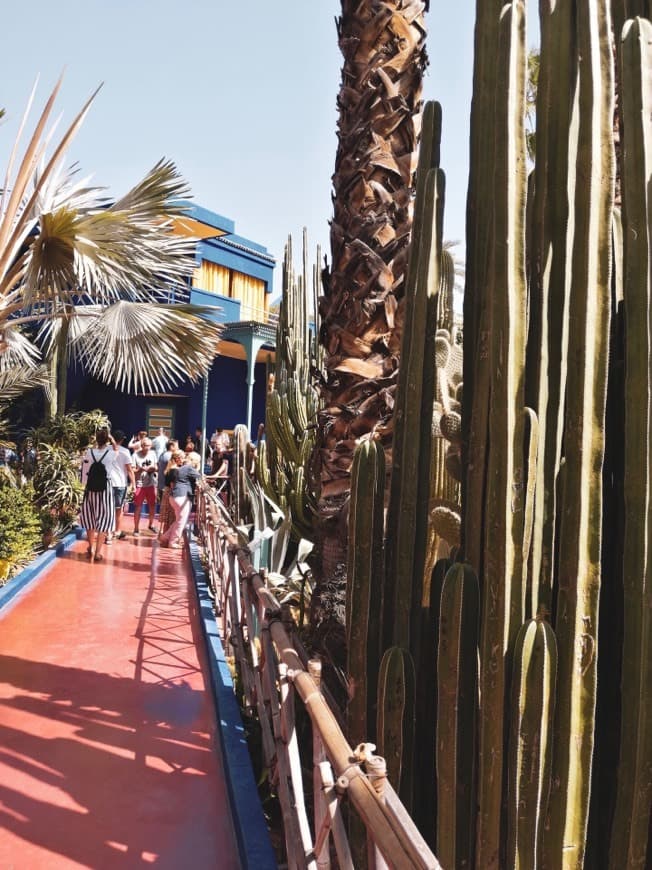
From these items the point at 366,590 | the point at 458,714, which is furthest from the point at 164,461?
the point at 458,714

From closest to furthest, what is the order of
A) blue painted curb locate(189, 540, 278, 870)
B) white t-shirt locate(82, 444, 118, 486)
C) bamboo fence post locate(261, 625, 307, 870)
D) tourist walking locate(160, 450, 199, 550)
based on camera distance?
bamboo fence post locate(261, 625, 307, 870), blue painted curb locate(189, 540, 278, 870), white t-shirt locate(82, 444, 118, 486), tourist walking locate(160, 450, 199, 550)

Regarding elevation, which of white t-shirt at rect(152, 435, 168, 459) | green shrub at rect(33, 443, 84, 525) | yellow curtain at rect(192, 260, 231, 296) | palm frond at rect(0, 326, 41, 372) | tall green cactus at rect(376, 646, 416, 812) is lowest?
tall green cactus at rect(376, 646, 416, 812)

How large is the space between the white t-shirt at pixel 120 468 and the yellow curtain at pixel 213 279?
1186 centimetres

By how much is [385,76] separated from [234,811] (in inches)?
136

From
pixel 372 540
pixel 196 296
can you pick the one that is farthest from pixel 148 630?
pixel 196 296

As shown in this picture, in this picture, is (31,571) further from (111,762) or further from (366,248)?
(366,248)

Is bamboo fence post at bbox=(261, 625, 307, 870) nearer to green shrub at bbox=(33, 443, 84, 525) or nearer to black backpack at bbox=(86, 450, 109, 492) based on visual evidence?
black backpack at bbox=(86, 450, 109, 492)

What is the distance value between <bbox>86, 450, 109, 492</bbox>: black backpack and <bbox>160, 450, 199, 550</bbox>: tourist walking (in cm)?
118

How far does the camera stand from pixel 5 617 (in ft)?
22.3

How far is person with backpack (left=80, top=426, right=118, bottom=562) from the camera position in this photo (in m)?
9.45

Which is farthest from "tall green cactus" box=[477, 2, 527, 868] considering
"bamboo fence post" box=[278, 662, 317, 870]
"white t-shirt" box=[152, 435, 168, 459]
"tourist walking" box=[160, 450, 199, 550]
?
"white t-shirt" box=[152, 435, 168, 459]

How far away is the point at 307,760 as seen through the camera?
3518mm

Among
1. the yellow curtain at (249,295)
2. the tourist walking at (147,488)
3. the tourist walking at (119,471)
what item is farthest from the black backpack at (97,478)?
the yellow curtain at (249,295)

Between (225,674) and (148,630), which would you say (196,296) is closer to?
(148,630)
